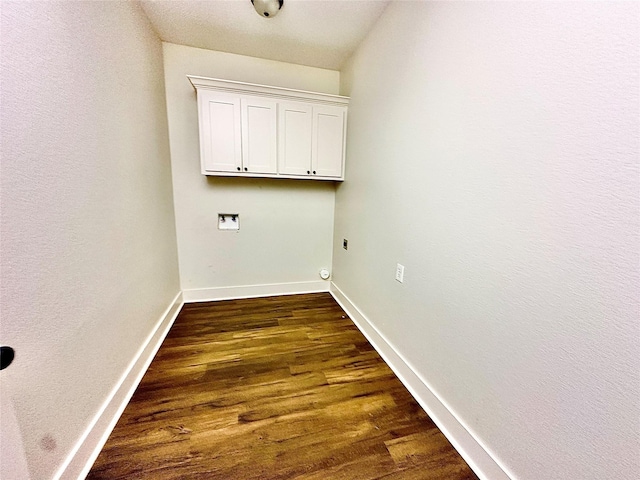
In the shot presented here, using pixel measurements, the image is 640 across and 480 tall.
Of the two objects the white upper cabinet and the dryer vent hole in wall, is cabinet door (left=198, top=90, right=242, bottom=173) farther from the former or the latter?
the dryer vent hole in wall

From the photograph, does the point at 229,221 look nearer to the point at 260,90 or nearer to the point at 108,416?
the point at 260,90

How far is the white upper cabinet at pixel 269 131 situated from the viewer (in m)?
2.14

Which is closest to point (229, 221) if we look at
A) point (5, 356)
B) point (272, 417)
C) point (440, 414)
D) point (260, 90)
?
point (260, 90)

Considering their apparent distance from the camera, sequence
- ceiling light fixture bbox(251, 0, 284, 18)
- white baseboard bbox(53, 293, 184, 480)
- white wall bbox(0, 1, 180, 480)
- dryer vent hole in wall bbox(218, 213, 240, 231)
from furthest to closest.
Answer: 1. dryer vent hole in wall bbox(218, 213, 240, 231)
2. ceiling light fixture bbox(251, 0, 284, 18)
3. white baseboard bbox(53, 293, 184, 480)
4. white wall bbox(0, 1, 180, 480)

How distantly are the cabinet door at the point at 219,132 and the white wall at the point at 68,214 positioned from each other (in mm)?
517

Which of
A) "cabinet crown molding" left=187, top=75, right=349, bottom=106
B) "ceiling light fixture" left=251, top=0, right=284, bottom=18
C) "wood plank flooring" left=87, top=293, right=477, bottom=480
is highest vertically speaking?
"ceiling light fixture" left=251, top=0, right=284, bottom=18

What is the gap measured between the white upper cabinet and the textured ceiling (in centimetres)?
39

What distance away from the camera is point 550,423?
0.86 meters

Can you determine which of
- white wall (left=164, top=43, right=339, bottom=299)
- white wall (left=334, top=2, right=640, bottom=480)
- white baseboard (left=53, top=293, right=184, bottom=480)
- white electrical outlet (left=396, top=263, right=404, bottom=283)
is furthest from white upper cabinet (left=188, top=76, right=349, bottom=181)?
white baseboard (left=53, top=293, right=184, bottom=480)

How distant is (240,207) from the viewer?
2.57m

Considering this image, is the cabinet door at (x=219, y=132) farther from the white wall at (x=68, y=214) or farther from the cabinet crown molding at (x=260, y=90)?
the white wall at (x=68, y=214)

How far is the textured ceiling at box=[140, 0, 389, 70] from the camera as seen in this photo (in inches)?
67.8

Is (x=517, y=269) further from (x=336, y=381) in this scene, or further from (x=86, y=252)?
(x=86, y=252)

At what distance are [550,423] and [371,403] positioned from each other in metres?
0.85
